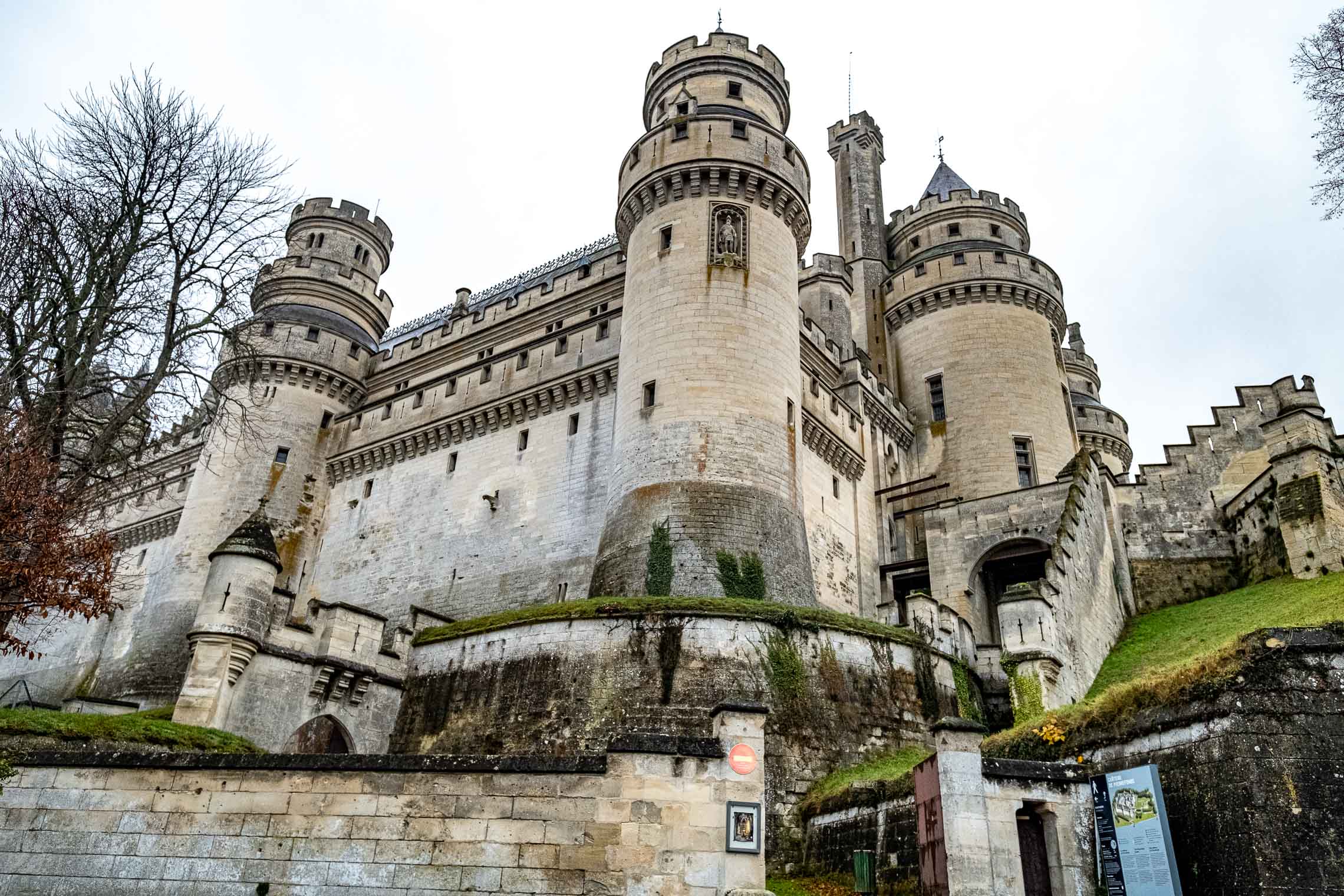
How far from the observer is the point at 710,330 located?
74.8 feet

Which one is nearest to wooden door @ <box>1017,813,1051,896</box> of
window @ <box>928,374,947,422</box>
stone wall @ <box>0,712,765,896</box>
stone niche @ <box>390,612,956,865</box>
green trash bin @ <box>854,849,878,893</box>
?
green trash bin @ <box>854,849,878,893</box>

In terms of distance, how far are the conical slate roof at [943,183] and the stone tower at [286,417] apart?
70.4 ft

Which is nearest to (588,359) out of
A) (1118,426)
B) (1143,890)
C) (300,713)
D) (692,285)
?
(692,285)

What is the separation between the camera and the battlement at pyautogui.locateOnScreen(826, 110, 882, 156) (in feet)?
136

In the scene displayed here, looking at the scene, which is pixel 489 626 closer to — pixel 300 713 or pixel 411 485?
pixel 300 713

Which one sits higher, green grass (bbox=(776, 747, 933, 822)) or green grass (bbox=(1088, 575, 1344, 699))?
green grass (bbox=(1088, 575, 1344, 699))

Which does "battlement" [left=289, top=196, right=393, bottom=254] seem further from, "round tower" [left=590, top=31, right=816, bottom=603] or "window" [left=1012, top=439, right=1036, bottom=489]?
"window" [left=1012, top=439, right=1036, bottom=489]

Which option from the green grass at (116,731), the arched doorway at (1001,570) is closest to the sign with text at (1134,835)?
the green grass at (116,731)

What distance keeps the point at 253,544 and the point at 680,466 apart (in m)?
8.78

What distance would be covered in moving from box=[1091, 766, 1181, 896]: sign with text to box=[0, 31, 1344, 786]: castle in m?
7.78

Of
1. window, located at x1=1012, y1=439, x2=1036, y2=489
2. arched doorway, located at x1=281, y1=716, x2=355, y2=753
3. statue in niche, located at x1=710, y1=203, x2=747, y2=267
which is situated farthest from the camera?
window, located at x1=1012, y1=439, x2=1036, y2=489

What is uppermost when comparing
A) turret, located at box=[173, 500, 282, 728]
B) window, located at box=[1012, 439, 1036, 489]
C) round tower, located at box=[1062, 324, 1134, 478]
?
round tower, located at box=[1062, 324, 1134, 478]

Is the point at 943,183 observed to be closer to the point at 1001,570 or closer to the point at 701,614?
the point at 1001,570

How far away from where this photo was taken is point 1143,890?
881 centimetres
